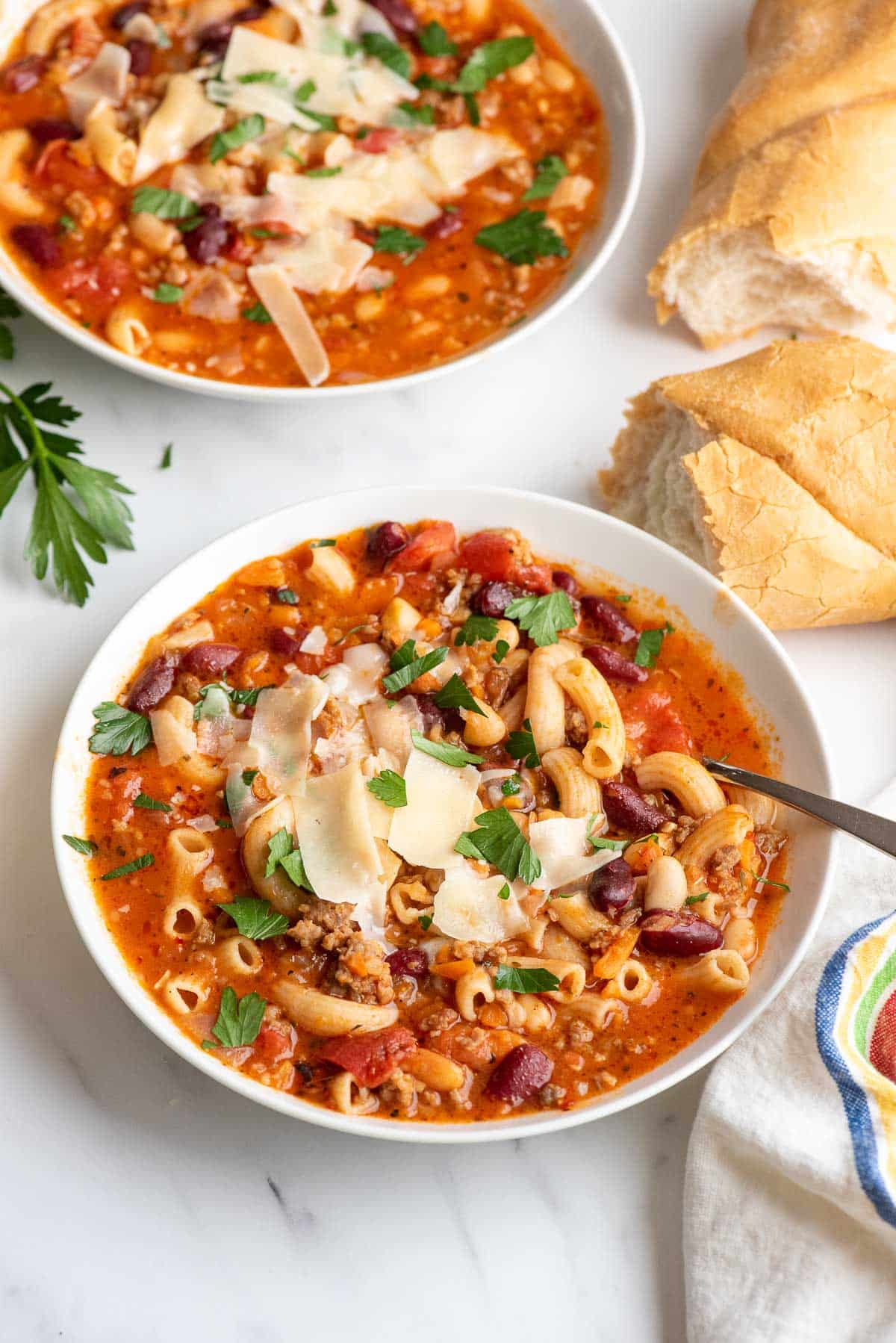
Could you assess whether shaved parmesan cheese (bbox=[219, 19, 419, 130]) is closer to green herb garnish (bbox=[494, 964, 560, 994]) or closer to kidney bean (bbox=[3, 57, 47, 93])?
kidney bean (bbox=[3, 57, 47, 93])

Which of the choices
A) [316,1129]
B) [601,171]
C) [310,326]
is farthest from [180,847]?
[601,171]

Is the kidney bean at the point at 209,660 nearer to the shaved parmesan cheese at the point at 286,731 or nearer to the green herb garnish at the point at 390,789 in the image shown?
the shaved parmesan cheese at the point at 286,731

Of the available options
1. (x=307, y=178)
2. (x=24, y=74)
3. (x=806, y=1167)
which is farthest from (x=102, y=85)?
(x=806, y=1167)

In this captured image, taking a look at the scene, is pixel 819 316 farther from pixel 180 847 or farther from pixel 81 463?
pixel 180 847

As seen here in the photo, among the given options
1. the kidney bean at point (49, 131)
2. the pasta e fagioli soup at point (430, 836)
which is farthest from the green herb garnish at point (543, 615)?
the kidney bean at point (49, 131)

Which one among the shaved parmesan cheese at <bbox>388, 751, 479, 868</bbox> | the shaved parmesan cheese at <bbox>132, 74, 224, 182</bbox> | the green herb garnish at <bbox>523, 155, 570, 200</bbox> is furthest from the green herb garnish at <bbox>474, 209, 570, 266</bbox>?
the shaved parmesan cheese at <bbox>388, 751, 479, 868</bbox>

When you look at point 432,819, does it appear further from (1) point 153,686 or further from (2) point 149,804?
(1) point 153,686
